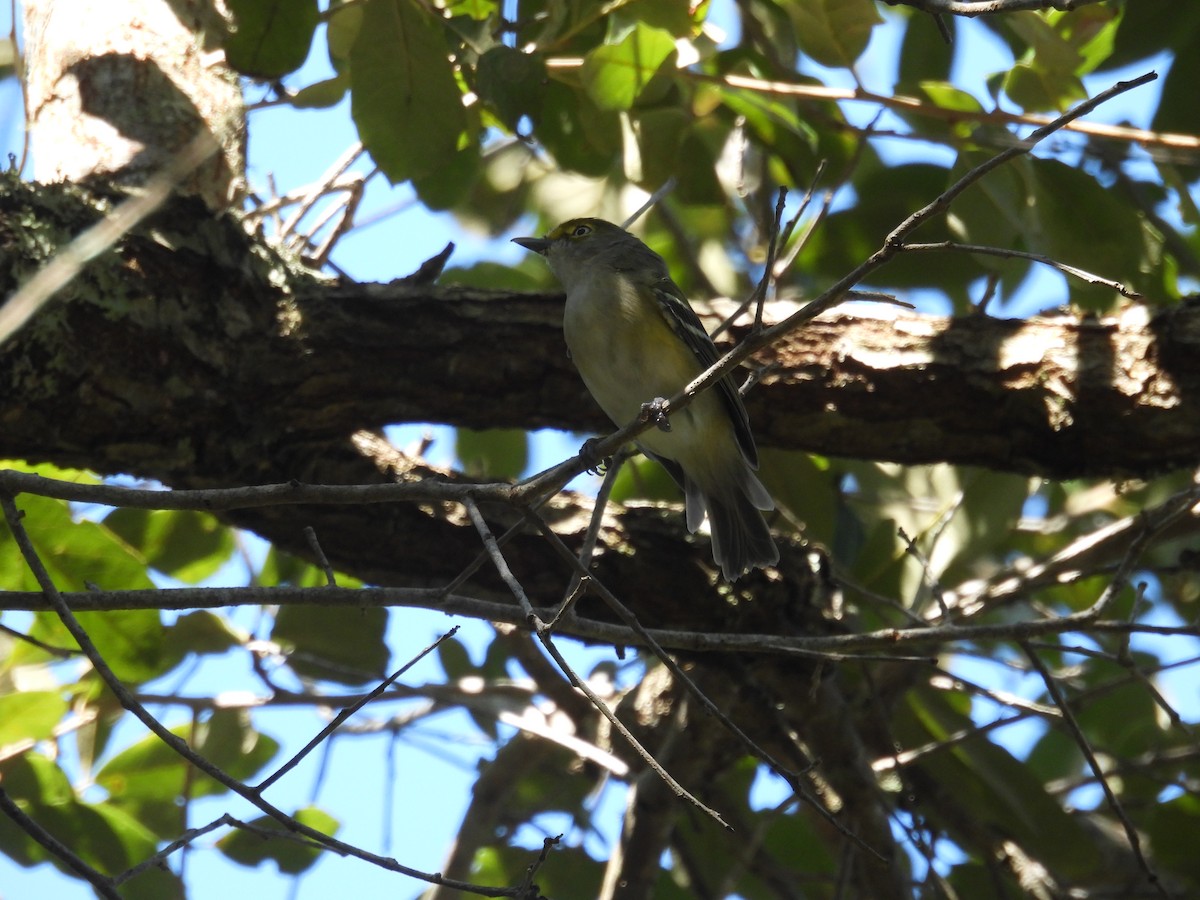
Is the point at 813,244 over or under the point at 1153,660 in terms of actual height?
over

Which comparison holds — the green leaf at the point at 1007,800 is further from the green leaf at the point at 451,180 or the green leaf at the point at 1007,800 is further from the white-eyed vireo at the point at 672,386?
the green leaf at the point at 451,180

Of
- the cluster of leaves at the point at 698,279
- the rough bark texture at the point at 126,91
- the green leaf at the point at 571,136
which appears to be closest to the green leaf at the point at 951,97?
the cluster of leaves at the point at 698,279

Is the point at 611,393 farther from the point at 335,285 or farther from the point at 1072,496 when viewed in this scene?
the point at 1072,496

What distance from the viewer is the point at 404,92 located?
3.32m

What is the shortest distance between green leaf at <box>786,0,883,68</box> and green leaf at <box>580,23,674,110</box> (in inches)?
17.5

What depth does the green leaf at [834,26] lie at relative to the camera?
3537mm

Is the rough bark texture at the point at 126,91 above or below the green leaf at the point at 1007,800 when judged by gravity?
above

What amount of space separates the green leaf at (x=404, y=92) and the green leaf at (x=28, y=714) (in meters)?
1.87

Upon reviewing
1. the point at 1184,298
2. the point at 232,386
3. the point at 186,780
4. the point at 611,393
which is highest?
the point at 1184,298

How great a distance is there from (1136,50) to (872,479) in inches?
70.8

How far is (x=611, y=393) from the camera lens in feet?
12.3

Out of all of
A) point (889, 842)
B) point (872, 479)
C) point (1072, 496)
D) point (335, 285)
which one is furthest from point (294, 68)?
point (1072, 496)

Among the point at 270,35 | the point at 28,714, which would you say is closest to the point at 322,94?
the point at 270,35

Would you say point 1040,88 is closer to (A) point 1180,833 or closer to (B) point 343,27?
(B) point 343,27
